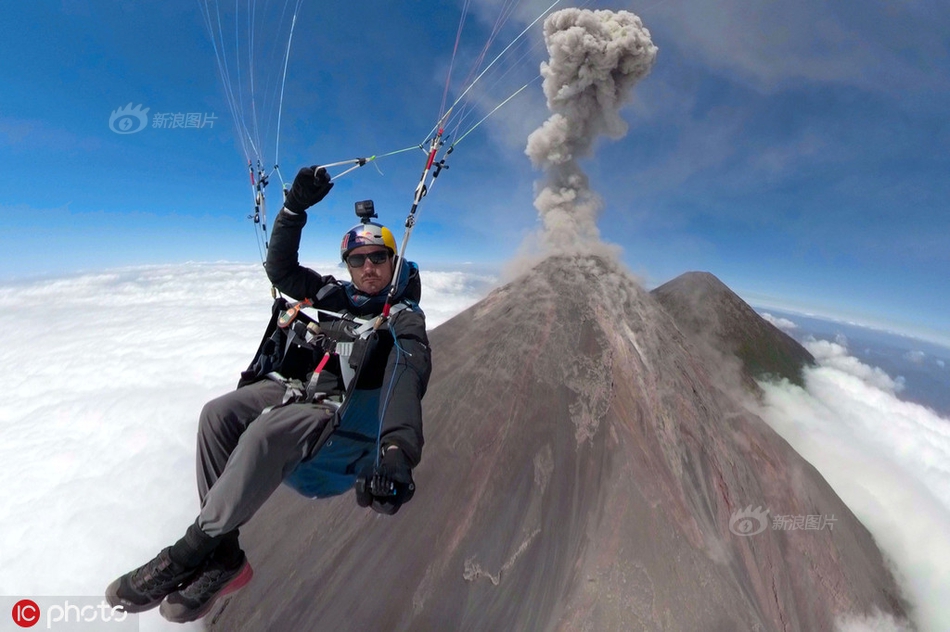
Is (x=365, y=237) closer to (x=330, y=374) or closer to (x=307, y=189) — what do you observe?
(x=307, y=189)

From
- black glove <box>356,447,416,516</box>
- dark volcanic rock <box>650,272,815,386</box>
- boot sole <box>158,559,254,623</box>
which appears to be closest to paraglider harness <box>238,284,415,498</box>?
boot sole <box>158,559,254,623</box>

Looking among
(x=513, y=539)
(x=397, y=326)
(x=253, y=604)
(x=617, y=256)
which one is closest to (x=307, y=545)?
(x=253, y=604)

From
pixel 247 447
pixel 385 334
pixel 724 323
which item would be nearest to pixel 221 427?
pixel 247 447

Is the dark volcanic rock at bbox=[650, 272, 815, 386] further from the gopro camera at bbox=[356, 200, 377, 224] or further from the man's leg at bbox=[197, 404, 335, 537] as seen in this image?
the man's leg at bbox=[197, 404, 335, 537]

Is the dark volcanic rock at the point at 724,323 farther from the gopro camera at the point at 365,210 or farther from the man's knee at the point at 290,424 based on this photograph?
the man's knee at the point at 290,424

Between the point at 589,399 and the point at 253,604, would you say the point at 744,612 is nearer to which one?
the point at 589,399

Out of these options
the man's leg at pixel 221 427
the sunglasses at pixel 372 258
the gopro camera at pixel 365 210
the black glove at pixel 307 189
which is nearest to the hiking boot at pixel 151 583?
the man's leg at pixel 221 427

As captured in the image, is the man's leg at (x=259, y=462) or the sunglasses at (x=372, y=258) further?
the sunglasses at (x=372, y=258)
